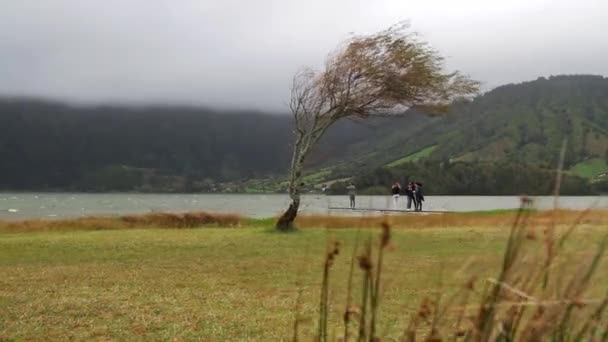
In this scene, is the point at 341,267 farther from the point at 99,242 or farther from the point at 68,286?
the point at 99,242

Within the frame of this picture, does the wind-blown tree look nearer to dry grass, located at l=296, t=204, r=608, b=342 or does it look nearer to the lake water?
the lake water

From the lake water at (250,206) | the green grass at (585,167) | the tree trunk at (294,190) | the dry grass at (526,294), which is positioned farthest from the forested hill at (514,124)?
the dry grass at (526,294)

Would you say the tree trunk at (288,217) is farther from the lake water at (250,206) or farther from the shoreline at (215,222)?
the shoreline at (215,222)

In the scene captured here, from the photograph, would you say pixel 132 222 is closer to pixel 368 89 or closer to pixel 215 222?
pixel 215 222

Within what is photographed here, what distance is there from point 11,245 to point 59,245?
1.42m

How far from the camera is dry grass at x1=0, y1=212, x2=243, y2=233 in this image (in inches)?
1095

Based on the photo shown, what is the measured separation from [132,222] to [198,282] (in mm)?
19276

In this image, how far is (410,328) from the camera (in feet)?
7.01

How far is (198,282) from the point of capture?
1166 cm

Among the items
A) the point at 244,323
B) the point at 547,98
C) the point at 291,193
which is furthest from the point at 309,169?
the point at 547,98

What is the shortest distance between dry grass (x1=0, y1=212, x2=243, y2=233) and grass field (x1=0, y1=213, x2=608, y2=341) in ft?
25.6

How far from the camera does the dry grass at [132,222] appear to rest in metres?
27.8

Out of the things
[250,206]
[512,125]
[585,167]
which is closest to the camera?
[585,167]

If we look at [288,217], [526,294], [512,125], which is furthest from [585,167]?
[512,125]
